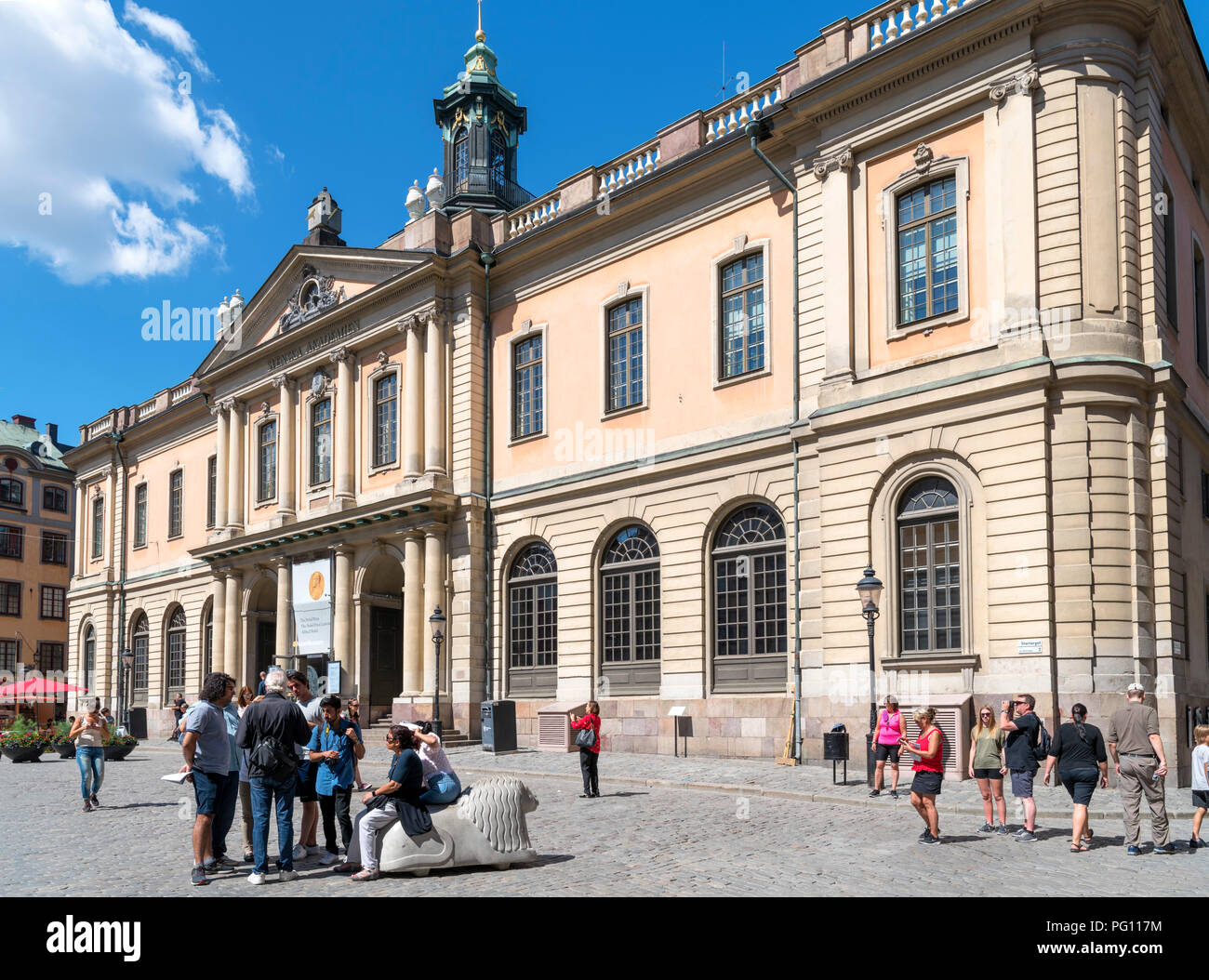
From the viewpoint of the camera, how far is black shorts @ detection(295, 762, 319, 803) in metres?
11.9

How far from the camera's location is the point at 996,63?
20.2 m

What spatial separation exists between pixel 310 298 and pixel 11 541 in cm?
3861

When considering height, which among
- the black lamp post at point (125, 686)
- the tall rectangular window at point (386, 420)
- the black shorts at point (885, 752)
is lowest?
the black lamp post at point (125, 686)

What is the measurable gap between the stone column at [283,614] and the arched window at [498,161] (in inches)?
599

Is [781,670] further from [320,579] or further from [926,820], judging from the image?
[320,579]

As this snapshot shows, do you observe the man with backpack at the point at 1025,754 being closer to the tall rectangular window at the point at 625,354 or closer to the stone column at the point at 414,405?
the tall rectangular window at the point at 625,354

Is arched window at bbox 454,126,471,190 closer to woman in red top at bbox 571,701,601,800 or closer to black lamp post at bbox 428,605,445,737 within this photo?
black lamp post at bbox 428,605,445,737

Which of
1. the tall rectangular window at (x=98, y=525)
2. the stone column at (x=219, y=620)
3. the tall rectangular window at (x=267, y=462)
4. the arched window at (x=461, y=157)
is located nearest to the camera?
the tall rectangular window at (x=267, y=462)

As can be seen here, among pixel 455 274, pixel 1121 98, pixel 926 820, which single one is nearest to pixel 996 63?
pixel 1121 98

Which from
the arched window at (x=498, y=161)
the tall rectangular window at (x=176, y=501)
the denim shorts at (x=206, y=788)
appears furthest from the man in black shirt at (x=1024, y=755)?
the tall rectangular window at (x=176, y=501)

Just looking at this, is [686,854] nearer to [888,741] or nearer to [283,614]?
[888,741]

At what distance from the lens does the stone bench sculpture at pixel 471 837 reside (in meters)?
10.9

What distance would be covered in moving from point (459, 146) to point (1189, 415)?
2753cm

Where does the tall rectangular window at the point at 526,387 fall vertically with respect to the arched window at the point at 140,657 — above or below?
above
